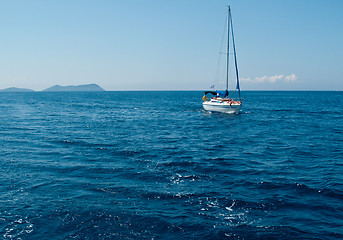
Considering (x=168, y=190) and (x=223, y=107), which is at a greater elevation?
(x=223, y=107)

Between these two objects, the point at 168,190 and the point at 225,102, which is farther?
the point at 225,102

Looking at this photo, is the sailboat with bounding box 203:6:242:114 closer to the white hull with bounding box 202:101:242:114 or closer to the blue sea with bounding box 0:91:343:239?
the white hull with bounding box 202:101:242:114

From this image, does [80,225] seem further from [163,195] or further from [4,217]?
[163,195]

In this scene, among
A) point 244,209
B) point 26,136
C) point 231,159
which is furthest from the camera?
point 26,136

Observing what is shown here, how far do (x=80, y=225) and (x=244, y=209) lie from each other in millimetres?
6825

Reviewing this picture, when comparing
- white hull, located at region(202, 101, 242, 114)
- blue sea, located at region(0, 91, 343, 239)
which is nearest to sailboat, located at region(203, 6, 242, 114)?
white hull, located at region(202, 101, 242, 114)

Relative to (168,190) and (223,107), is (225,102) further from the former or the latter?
(168,190)

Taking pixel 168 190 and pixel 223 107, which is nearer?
pixel 168 190

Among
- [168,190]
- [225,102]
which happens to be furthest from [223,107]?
[168,190]

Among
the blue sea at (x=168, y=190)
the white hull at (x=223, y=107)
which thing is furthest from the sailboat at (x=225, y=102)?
the blue sea at (x=168, y=190)

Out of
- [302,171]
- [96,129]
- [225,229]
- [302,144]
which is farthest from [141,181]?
[96,129]

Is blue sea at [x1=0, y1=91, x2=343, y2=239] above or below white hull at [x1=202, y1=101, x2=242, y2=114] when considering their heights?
below

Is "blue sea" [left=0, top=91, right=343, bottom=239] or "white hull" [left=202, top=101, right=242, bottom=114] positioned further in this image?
"white hull" [left=202, top=101, right=242, bottom=114]

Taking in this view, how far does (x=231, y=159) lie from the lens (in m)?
19.8
